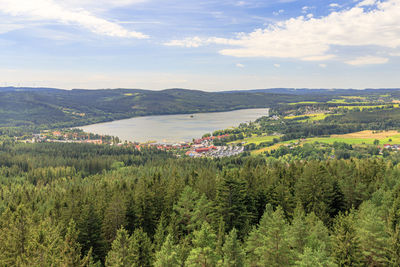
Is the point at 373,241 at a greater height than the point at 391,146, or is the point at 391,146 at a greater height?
the point at 373,241

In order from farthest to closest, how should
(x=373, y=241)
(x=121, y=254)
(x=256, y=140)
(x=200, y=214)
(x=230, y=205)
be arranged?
(x=256, y=140) → (x=200, y=214) → (x=230, y=205) → (x=121, y=254) → (x=373, y=241)

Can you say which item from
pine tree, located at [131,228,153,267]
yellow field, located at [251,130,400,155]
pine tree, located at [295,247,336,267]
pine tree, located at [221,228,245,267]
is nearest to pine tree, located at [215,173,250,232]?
pine tree, located at [131,228,153,267]

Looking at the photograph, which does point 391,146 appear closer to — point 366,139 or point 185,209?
point 366,139

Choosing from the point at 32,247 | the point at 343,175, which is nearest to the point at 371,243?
the point at 343,175

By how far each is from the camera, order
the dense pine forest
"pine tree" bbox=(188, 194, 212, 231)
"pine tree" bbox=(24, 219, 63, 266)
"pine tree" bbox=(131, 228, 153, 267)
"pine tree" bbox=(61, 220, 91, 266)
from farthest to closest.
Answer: "pine tree" bbox=(188, 194, 212, 231), "pine tree" bbox=(131, 228, 153, 267), "pine tree" bbox=(61, 220, 91, 266), "pine tree" bbox=(24, 219, 63, 266), the dense pine forest

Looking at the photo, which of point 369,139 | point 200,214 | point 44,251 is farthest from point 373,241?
point 369,139

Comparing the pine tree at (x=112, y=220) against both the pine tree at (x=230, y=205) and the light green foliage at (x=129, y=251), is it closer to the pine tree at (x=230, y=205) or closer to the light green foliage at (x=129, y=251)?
the light green foliage at (x=129, y=251)

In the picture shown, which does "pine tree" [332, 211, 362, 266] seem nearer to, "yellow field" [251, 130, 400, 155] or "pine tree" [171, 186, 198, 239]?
"pine tree" [171, 186, 198, 239]

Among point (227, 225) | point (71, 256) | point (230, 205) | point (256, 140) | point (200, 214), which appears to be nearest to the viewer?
point (71, 256)

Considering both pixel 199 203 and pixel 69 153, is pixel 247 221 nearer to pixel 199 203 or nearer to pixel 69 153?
pixel 199 203

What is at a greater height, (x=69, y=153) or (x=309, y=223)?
(x=309, y=223)

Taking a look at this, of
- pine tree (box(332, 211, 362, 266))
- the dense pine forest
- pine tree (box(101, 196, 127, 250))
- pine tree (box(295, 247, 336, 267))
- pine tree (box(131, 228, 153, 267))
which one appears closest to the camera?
pine tree (box(295, 247, 336, 267))
